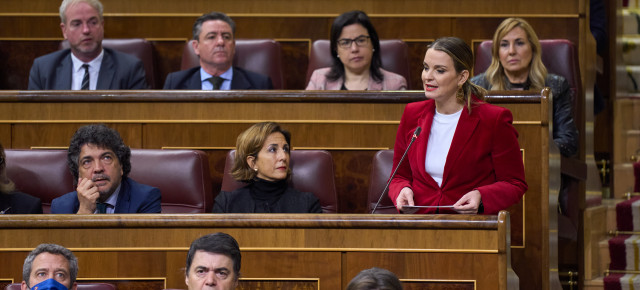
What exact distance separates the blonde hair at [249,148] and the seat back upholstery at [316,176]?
0.03 meters

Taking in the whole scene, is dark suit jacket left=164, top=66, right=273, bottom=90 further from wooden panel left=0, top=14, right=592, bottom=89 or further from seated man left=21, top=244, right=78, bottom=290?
seated man left=21, top=244, right=78, bottom=290

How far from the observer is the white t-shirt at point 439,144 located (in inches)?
47.8

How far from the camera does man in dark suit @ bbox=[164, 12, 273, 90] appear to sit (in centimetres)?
171

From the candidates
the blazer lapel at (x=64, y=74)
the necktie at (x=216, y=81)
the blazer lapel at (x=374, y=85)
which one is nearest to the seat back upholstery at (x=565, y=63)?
the blazer lapel at (x=374, y=85)

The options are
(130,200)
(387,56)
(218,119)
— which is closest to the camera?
(130,200)

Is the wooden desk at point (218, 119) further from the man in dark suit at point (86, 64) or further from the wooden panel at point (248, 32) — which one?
the wooden panel at point (248, 32)

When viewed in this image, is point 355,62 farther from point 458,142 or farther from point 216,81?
point 458,142

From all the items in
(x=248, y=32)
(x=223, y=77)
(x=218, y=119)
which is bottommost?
(x=218, y=119)

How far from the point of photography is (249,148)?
136 centimetres

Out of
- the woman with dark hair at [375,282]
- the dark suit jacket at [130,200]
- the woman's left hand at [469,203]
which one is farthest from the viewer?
the dark suit jacket at [130,200]

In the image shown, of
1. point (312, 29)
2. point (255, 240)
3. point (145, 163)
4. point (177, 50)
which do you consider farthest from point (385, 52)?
point (255, 240)

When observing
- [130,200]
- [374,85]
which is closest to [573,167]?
[374,85]

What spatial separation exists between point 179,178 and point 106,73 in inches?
16.7

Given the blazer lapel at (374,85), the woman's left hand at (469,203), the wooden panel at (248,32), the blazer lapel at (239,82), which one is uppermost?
A: the wooden panel at (248,32)
